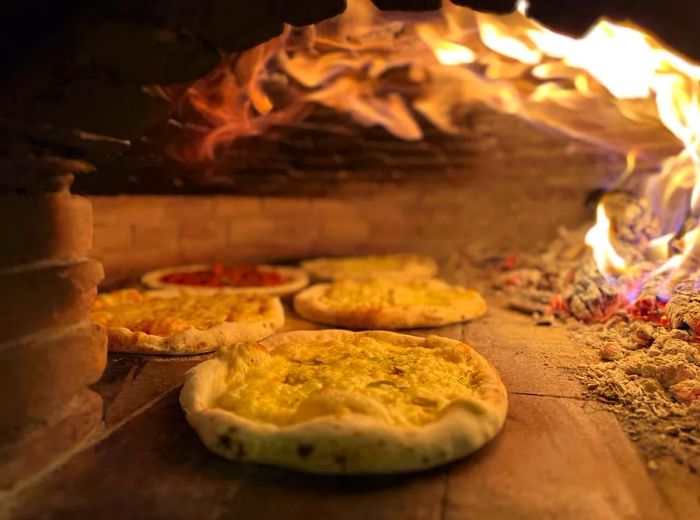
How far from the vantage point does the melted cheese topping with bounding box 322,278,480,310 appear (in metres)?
4.02

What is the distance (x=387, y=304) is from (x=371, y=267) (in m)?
1.70

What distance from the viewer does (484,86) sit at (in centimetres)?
462

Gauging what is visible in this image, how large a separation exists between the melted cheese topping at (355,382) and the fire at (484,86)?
1.78 m

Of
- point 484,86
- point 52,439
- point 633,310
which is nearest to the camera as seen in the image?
point 52,439

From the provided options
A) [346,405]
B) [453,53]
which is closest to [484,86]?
[453,53]

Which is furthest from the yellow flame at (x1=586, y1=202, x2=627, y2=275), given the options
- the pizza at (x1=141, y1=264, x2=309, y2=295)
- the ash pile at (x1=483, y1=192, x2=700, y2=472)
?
the pizza at (x1=141, y1=264, x2=309, y2=295)

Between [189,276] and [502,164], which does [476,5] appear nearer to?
[189,276]

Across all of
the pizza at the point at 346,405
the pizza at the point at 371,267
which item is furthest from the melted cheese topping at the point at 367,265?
the pizza at the point at 346,405

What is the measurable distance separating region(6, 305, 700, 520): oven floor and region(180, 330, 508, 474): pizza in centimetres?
7

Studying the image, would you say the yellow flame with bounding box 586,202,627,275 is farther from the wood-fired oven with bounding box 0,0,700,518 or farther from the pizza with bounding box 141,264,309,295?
the pizza with bounding box 141,264,309,295

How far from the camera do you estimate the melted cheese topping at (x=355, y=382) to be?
2.05 metres

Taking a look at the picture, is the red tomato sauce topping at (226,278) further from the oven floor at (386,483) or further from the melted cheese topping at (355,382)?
the oven floor at (386,483)

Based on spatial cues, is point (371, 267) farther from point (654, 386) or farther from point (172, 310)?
point (654, 386)

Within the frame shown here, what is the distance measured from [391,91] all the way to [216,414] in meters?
3.50
